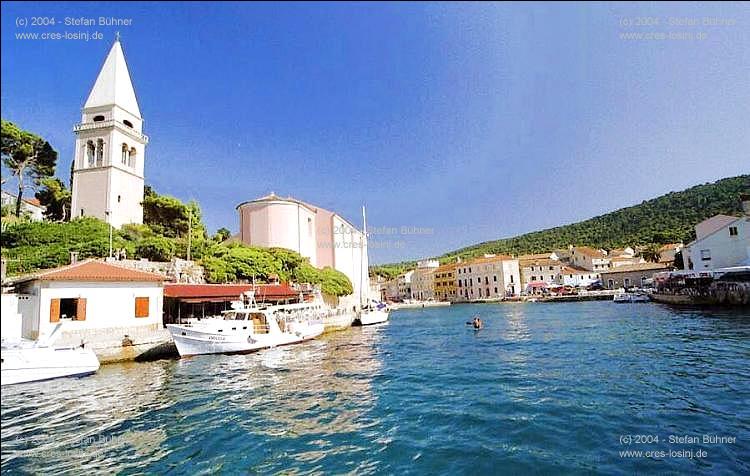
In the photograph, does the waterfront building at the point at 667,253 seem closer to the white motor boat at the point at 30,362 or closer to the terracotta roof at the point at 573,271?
the terracotta roof at the point at 573,271

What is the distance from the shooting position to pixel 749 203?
13.7 m

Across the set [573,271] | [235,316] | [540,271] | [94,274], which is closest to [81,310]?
[94,274]

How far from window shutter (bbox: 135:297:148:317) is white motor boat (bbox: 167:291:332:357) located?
154 centimetres

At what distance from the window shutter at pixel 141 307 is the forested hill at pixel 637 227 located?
31843 mm

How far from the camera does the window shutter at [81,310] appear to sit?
47.1 ft

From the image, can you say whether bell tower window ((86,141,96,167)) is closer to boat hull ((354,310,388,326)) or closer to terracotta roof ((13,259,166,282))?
terracotta roof ((13,259,166,282))

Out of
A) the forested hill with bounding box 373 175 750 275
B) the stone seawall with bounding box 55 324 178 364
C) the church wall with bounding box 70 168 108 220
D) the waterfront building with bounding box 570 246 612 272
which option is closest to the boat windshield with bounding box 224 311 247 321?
the stone seawall with bounding box 55 324 178 364

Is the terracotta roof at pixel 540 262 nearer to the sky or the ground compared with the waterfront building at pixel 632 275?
nearer to the sky

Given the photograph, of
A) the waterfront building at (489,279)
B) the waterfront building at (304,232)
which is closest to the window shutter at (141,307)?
the waterfront building at (304,232)

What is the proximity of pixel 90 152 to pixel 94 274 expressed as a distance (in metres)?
18.2

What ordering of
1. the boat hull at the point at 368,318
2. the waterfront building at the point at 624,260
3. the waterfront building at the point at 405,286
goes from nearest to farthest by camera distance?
1. the boat hull at the point at 368,318
2. the waterfront building at the point at 624,260
3. the waterfront building at the point at 405,286

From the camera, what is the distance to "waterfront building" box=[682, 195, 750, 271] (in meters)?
31.4

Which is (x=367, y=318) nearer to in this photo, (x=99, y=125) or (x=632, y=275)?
(x=99, y=125)

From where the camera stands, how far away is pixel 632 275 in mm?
59531
